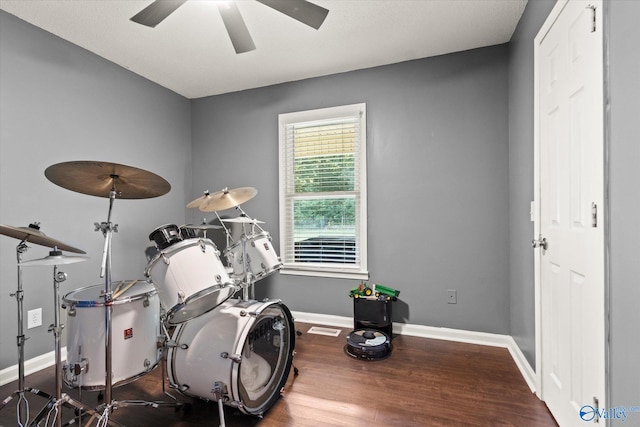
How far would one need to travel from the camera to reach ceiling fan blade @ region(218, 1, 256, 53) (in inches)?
68.1

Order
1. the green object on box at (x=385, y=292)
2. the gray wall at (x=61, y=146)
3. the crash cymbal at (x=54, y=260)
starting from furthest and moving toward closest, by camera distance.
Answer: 1. the green object on box at (x=385, y=292)
2. the gray wall at (x=61, y=146)
3. the crash cymbal at (x=54, y=260)

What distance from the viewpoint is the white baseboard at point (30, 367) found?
→ 2.04 m

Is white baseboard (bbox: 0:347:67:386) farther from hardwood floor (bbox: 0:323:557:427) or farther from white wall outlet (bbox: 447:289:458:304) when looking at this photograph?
white wall outlet (bbox: 447:289:458:304)

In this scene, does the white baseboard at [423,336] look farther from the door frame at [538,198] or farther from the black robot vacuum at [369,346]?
the black robot vacuum at [369,346]

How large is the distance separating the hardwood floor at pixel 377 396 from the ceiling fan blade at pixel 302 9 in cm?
228

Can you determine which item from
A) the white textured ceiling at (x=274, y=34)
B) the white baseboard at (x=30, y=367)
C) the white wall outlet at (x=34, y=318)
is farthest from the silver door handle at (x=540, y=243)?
the white wall outlet at (x=34, y=318)

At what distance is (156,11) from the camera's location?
176 centimetres

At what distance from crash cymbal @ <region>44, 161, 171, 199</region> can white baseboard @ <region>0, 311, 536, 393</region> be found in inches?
63.5

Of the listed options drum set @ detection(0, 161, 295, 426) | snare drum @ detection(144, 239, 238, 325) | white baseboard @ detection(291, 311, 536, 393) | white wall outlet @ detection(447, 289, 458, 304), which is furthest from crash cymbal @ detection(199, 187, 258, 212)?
white wall outlet @ detection(447, 289, 458, 304)

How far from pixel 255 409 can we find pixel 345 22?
262cm

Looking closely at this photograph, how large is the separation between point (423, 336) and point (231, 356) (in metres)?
1.93

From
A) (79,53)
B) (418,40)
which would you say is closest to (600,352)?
(418,40)

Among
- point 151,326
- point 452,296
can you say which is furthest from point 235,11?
point 452,296

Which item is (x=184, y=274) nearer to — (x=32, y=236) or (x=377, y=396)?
(x=32, y=236)
